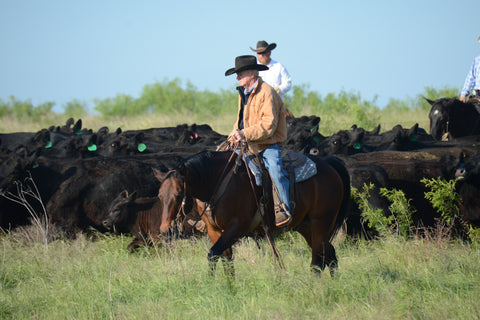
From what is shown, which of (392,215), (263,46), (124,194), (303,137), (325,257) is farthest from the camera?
(303,137)

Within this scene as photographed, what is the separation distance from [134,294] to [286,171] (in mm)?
2009

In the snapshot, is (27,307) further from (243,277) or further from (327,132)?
(327,132)

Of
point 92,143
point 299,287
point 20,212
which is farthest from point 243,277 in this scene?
point 92,143

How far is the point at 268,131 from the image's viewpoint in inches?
253

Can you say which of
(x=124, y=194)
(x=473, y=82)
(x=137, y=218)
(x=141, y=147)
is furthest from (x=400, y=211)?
(x=473, y=82)

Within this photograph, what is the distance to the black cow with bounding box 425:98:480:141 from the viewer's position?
51.5ft

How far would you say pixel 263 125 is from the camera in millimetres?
6414

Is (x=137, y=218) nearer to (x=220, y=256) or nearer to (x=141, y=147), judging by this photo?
(x=220, y=256)

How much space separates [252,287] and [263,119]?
1726 millimetres

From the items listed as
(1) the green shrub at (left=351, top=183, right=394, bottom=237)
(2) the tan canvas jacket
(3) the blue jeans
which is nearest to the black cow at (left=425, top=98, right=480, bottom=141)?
(1) the green shrub at (left=351, top=183, right=394, bottom=237)

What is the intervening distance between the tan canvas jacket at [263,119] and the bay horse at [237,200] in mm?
315

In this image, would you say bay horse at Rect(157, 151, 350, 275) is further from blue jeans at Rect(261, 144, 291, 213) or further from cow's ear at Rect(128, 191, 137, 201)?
cow's ear at Rect(128, 191, 137, 201)

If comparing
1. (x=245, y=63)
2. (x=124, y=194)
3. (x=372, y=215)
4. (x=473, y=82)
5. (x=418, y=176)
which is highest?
(x=245, y=63)

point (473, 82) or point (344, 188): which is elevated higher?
point (473, 82)
